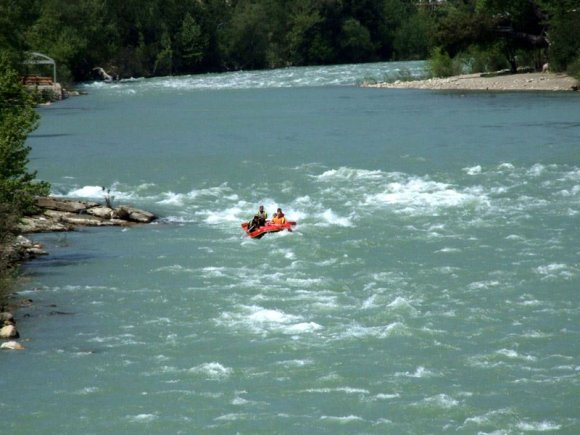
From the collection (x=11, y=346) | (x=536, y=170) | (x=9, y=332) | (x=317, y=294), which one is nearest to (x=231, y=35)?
(x=536, y=170)

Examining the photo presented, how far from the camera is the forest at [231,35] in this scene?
102 metres

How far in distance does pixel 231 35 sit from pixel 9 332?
10858 cm

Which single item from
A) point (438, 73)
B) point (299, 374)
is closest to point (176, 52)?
point (438, 73)

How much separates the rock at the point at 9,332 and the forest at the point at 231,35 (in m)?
65.0

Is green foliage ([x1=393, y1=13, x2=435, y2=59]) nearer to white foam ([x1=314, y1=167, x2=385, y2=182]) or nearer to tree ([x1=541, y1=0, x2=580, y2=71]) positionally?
tree ([x1=541, y1=0, x2=580, y2=71])

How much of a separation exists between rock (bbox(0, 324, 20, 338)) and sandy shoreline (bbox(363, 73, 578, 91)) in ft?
176

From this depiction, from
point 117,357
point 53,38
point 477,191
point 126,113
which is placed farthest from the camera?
point 53,38

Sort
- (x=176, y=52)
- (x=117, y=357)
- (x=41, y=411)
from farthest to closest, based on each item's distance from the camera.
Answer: (x=176, y=52), (x=117, y=357), (x=41, y=411)

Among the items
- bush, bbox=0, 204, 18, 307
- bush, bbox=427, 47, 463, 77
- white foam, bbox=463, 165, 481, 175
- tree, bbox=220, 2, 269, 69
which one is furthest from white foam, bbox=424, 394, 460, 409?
tree, bbox=220, 2, 269, 69

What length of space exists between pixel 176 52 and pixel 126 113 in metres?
55.7

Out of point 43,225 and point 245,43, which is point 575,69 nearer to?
point 43,225

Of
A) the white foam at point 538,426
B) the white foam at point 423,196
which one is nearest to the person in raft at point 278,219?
the white foam at point 423,196

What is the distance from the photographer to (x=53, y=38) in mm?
107375

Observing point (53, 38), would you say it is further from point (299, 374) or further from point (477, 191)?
point (299, 374)
